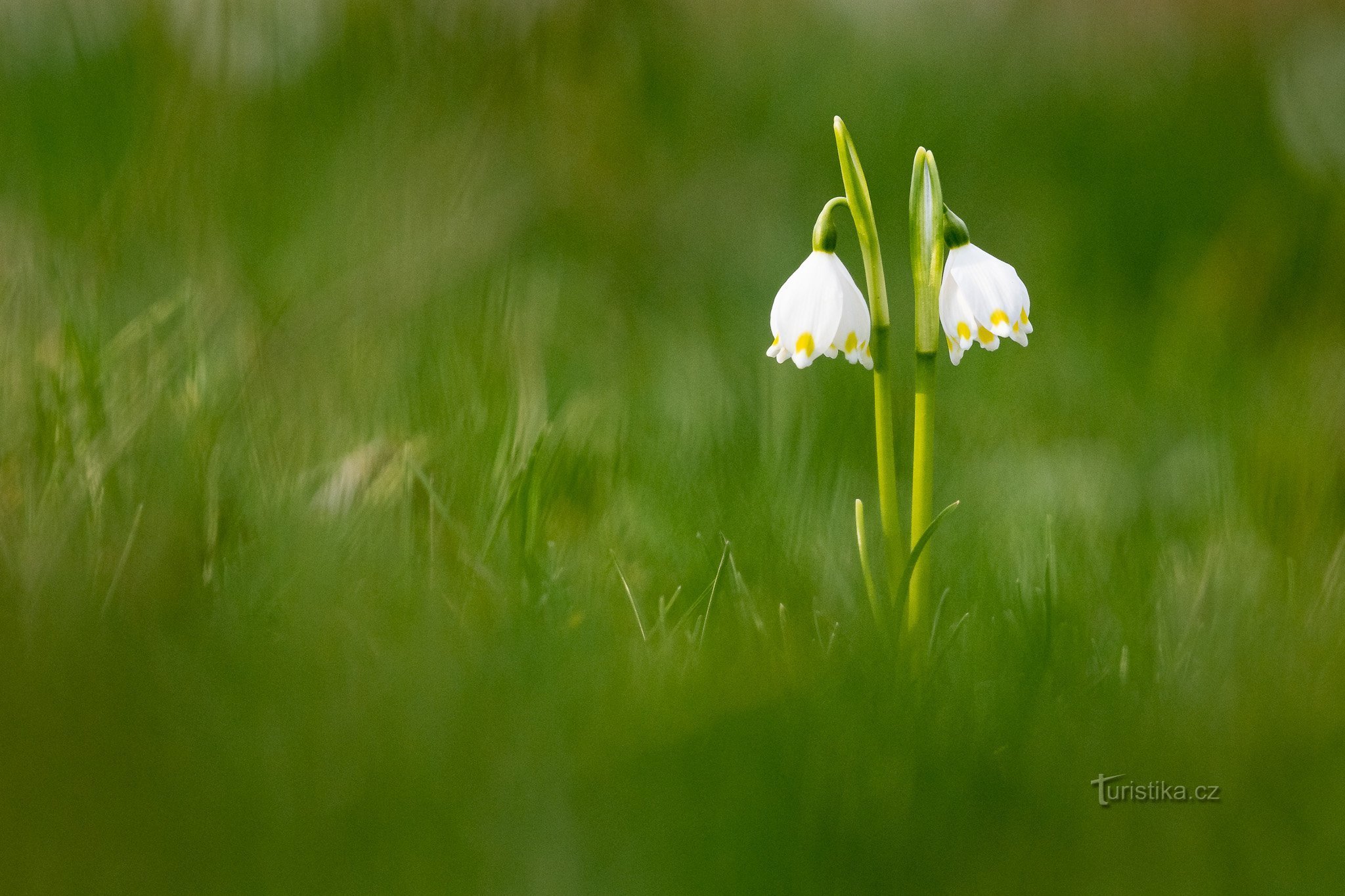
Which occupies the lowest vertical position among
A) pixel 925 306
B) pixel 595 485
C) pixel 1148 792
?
pixel 1148 792

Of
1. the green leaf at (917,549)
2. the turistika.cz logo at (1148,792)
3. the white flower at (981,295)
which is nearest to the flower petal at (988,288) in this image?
the white flower at (981,295)

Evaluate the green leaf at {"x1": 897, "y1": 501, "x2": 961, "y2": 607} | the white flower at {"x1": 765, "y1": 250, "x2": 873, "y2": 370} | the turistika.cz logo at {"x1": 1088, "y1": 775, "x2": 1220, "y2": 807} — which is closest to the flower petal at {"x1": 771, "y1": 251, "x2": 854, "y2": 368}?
the white flower at {"x1": 765, "y1": 250, "x2": 873, "y2": 370}

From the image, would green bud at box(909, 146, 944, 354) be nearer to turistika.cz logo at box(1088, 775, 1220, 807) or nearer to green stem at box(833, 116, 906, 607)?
green stem at box(833, 116, 906, 607)

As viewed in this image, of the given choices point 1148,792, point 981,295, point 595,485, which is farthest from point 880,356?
point 1148,792

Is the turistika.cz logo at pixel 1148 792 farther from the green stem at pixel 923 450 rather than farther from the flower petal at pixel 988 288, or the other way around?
the flower petal at pixel 988 288

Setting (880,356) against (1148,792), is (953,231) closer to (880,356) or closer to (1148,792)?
→ (880,356)

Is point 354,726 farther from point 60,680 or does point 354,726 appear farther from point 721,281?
point 721,281
